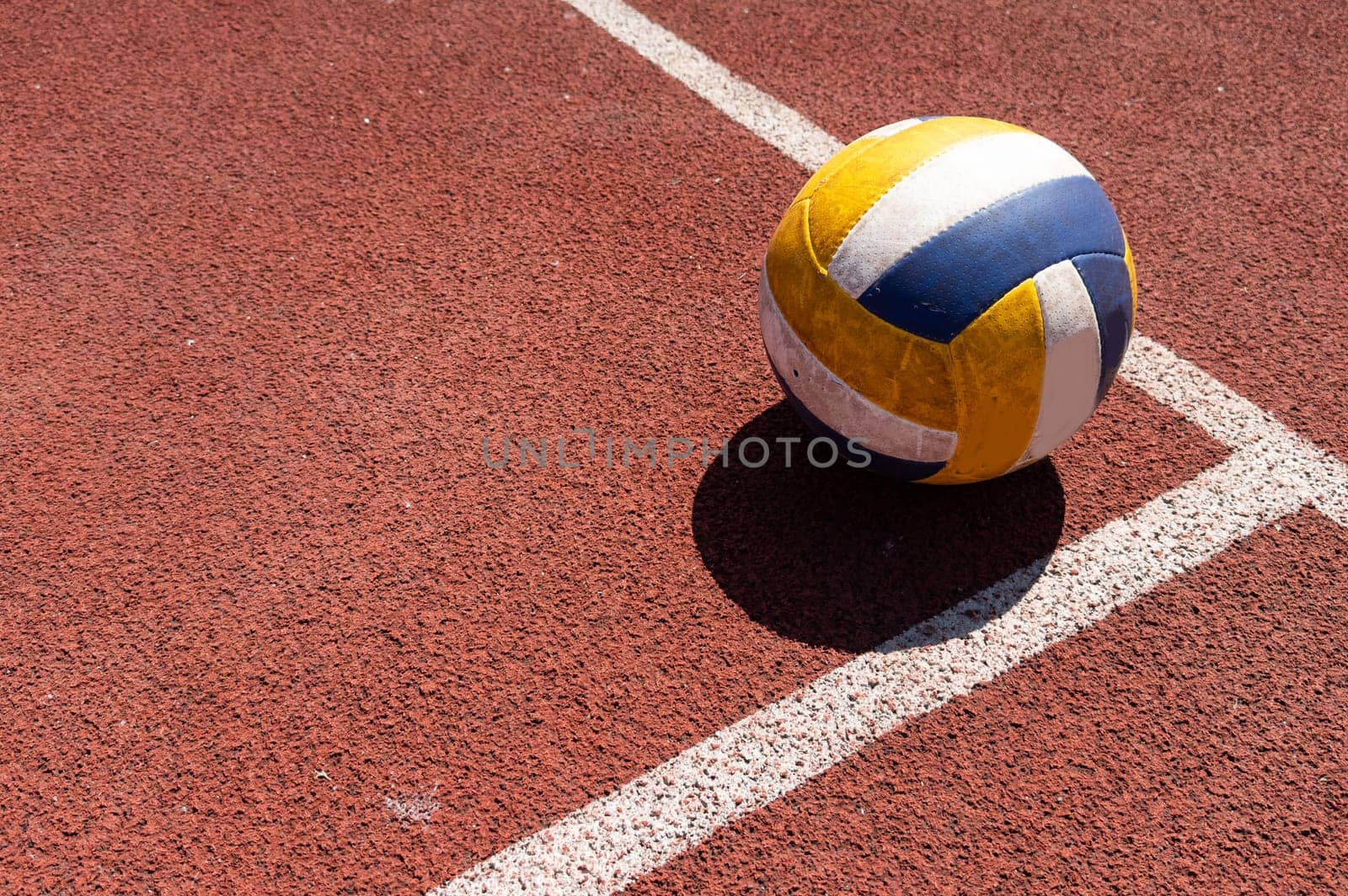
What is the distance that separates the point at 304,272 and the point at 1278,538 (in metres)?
4.34

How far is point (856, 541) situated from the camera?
418 cm

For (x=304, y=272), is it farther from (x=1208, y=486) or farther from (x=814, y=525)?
(x=1208, y=486)

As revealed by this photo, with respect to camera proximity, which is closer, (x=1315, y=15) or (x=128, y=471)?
(x=128, y=471)

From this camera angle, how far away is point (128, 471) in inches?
175

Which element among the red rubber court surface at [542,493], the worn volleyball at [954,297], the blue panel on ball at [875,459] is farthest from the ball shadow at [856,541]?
the worn volleyball at [954,297]

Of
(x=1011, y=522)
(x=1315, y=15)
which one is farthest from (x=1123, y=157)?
(x=1011, y=522)

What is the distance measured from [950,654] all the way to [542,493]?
1.65 m

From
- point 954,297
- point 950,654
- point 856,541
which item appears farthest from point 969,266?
point 950,654

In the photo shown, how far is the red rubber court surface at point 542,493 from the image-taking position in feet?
11.3

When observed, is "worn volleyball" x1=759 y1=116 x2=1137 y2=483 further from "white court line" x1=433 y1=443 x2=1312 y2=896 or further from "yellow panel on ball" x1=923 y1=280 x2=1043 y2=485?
"white court line" x1=433 y1=443 x2=1312 y2=896

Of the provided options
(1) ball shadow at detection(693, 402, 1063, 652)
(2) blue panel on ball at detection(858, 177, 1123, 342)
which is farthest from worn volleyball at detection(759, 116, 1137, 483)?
(1) ball shadow at detection(693, 402, 1063, 652)

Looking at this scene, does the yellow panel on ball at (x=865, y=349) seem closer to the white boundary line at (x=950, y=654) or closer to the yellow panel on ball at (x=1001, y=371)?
the yellow panel on ball at (x=1001, y=371)

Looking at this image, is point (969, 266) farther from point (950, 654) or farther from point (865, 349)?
point (950, 654)

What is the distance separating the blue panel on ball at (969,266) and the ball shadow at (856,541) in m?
0.95
